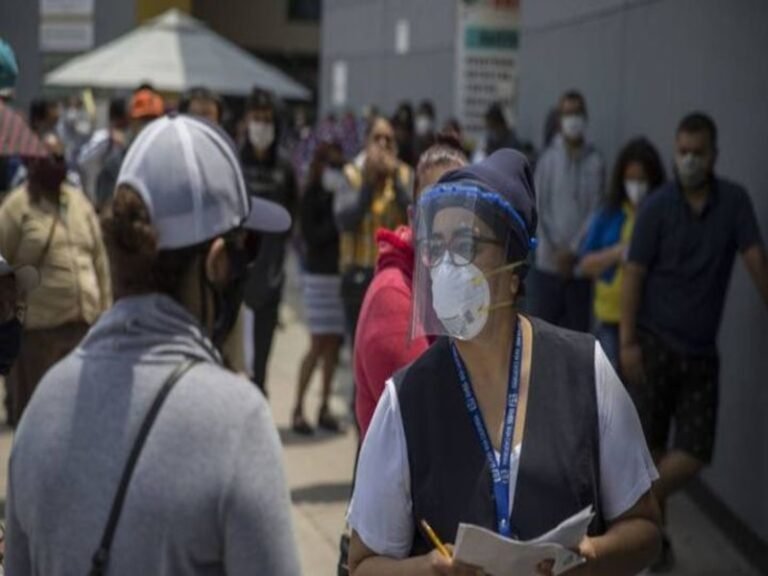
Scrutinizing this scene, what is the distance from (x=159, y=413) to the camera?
2.61 m

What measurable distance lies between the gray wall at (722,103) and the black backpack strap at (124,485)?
4.79 meters

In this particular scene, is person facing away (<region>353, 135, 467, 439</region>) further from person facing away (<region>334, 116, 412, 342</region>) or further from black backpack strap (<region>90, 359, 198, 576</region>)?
person facing away (<region>334, 116, 412, 342</region>)

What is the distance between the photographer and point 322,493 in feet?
27.2

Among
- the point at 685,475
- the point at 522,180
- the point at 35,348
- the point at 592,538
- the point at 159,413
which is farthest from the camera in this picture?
the point at 35,348

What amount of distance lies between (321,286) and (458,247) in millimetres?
6432

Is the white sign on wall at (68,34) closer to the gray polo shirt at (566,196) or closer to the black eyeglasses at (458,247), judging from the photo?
the gray polo shirt at (566,196)

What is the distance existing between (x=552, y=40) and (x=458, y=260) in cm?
824

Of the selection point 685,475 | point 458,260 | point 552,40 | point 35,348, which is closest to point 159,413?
point 458,260

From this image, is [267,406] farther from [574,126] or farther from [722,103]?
[574,126]

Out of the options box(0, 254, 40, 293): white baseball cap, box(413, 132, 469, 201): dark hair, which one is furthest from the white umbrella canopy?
box(0, 254, 40, 293): white baseball cap

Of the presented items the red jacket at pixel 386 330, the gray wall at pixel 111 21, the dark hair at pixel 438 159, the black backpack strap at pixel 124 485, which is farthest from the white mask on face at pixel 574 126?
the gray wall at pixel 111 21

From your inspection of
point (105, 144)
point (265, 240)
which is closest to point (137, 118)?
point (265, 240)

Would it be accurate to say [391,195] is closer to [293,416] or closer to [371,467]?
[293,416]

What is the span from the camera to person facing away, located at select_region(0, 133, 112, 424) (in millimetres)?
7520
